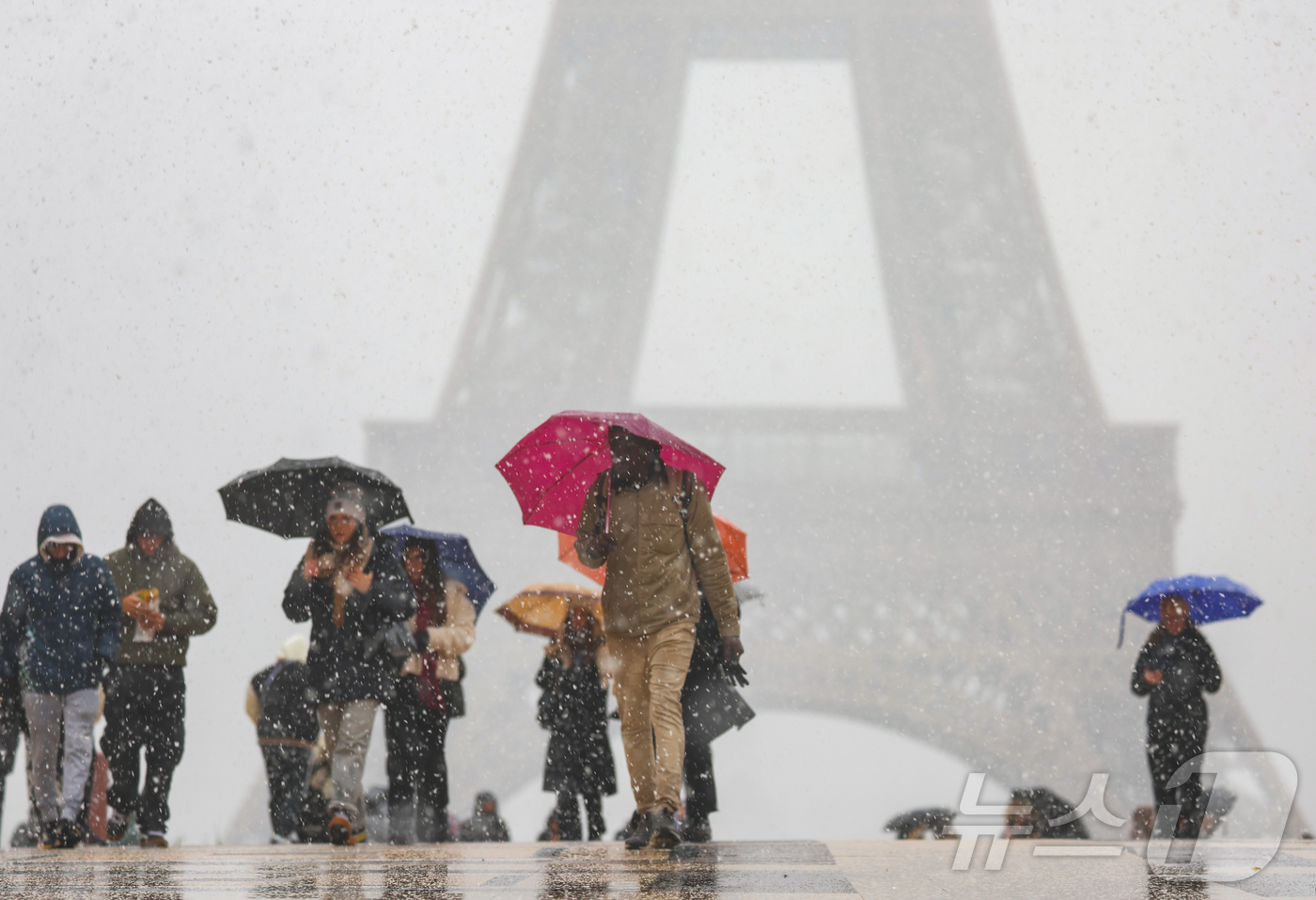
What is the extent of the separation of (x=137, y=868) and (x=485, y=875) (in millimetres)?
1186

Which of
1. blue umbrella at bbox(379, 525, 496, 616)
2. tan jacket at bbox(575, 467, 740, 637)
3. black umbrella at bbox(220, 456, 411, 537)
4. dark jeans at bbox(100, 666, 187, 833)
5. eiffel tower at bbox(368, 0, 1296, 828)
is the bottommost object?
dark jeans at bbox(100, 666, 187, 833)

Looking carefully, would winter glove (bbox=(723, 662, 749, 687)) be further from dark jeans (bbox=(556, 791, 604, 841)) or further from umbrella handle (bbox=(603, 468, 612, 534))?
dark jeans (bbox=(556, 791, 604, 841))

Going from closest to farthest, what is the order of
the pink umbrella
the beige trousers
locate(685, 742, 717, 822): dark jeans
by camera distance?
1. the beige trousers
2. the pink umbrella
3. locate(685, 742, 717, 822): dark jeans

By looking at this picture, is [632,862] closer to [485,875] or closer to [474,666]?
[485,875]

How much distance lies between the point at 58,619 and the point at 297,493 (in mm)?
1127

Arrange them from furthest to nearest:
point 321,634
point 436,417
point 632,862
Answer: point 436,417 < point 321,634 < point 632,862

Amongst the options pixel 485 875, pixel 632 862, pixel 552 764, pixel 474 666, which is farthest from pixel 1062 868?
pixel 474 666

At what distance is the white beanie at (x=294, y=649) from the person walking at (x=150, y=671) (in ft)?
3.42

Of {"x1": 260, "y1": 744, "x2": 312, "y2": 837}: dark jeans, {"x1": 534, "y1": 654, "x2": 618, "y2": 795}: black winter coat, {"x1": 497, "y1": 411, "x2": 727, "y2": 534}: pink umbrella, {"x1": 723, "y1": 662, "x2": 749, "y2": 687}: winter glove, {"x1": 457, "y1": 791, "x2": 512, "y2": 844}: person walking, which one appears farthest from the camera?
{"x1": 457, "y1": 791, "x2": 512, "y2": 844}: person walking

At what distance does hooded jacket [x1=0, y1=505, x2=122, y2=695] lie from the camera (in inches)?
225

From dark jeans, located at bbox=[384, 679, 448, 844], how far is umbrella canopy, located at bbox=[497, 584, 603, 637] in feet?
3.09

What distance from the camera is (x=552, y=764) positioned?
7.25 meters

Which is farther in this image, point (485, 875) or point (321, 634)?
point (321, 634)

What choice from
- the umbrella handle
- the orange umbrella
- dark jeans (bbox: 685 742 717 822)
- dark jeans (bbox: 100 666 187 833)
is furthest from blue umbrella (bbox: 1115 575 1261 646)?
dark jeans (bbox: 100 666 187 833)
